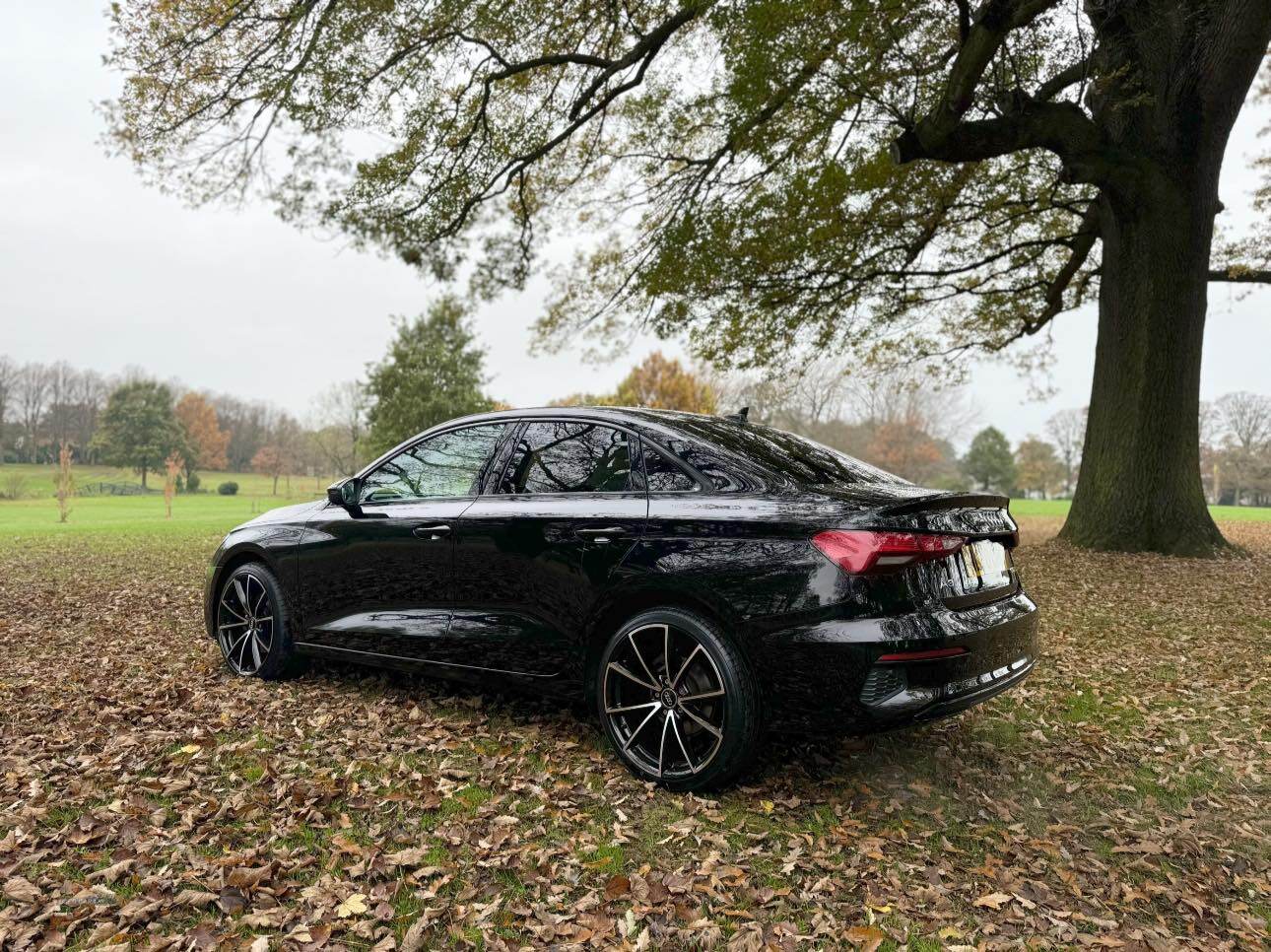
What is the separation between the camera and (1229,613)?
690 cm

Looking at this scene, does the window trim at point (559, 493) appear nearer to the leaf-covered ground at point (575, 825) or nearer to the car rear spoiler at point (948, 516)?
the car rear spoiler at point (948, 516)

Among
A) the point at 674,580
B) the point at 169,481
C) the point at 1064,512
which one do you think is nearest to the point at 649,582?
the point at 674,580

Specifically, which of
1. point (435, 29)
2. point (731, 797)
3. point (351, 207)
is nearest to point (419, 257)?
point (351, 207)

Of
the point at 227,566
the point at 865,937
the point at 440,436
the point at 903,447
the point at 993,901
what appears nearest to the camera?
the point at 865,937

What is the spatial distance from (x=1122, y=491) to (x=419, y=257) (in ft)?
33.6

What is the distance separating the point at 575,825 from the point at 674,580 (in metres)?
0.99

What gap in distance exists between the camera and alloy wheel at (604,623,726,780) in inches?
126

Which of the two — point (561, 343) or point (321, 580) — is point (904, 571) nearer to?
point (321, 580)

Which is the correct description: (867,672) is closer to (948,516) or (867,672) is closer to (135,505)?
(948,516)

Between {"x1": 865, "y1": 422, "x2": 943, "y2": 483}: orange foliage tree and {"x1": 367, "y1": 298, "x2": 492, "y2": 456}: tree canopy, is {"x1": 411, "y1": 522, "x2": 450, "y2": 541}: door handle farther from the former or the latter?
{"x1": 865, "y1": 422, "x2": 943, "y2": 483}: orange foliage tree

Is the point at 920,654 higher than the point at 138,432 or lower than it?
lower

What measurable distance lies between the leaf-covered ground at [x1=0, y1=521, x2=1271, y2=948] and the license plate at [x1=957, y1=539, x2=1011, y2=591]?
0.89 meters

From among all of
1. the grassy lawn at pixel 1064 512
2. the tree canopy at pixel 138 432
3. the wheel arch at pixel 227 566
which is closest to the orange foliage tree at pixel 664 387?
the grassy lawn at pixel 1064 512

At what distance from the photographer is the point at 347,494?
4.55 m
